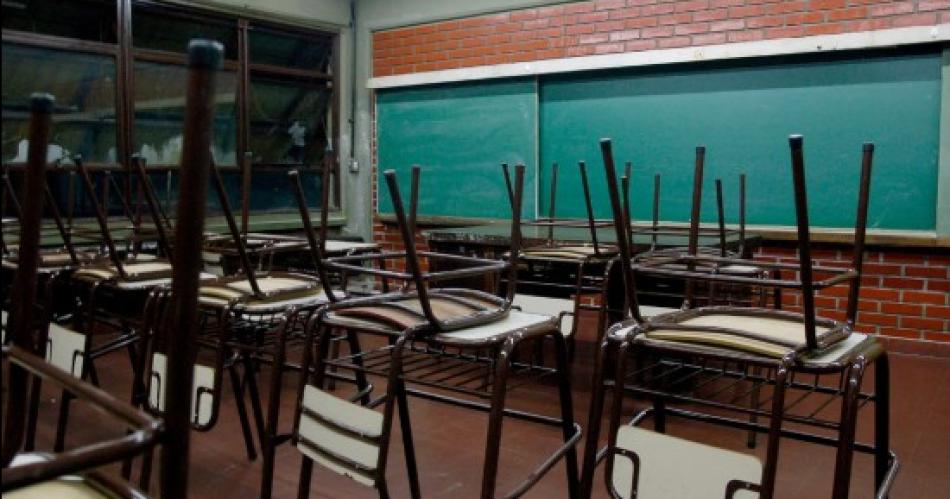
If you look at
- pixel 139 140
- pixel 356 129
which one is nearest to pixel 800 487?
pixel 139 140

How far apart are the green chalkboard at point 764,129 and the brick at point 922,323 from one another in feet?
1.62

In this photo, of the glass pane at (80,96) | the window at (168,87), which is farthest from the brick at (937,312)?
the glass pane at (80,96)

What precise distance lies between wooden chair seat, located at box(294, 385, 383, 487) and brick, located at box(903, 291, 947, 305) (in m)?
3.58

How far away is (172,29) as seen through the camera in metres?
5.17

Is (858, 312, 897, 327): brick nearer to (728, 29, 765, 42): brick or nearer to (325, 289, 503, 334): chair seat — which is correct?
(728, 29, 765, 42): brick

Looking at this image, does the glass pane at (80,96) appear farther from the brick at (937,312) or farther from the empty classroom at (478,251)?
the brick at (937,312)

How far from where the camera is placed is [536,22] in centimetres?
523

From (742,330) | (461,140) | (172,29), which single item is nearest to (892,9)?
(461,140)

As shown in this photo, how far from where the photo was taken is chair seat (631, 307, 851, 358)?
1304 mm

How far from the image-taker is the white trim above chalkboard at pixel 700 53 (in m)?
3.88

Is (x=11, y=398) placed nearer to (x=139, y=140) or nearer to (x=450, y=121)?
(x=139, y=140)

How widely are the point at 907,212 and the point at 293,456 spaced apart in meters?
3.37

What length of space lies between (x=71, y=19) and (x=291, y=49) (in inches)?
67.4

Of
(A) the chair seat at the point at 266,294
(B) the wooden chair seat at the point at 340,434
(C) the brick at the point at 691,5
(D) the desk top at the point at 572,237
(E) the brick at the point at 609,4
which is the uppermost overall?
(E) the brick at the point at 609,4
